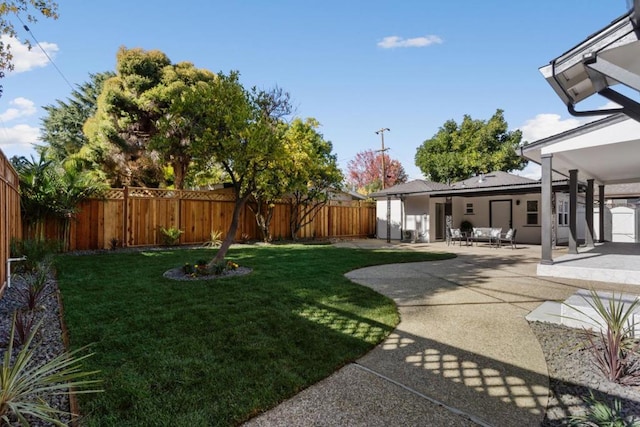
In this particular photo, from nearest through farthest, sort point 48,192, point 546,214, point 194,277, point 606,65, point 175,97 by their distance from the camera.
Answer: point 606,65
point 194,277
point 546,214
point 48,192
point 175,97

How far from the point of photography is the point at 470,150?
80.8 feet

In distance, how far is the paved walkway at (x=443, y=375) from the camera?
7.57 ft

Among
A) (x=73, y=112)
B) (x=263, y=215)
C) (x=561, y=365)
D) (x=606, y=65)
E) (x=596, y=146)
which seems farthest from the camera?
(x=73, y=112)

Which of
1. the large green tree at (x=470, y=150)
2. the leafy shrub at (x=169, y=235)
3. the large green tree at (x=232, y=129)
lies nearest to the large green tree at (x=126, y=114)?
the leafy shrub at (x=169, y=235)

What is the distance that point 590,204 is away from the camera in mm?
11297

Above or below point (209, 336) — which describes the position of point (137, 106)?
above

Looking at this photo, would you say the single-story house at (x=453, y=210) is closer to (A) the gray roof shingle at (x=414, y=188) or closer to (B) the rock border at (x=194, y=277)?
(A) the gray roof shingle at (x=414, y=188)

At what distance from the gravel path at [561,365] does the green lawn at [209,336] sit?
205 mm

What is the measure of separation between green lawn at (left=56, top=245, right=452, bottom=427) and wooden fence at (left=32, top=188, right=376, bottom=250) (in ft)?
12.8

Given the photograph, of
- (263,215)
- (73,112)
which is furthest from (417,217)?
(73,112)

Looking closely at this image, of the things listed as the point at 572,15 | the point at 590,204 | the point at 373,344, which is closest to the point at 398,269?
the point at 373,344

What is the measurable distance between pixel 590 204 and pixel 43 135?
97.9 feet

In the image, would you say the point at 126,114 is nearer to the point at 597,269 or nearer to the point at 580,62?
the point at 580,62

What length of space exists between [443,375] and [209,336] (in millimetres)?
2326
